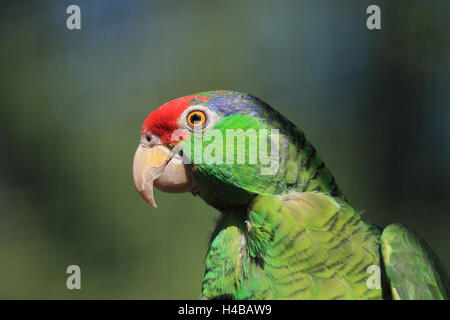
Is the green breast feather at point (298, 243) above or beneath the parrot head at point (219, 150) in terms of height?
beneath

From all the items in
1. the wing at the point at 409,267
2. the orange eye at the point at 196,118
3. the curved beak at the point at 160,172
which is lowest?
the wing at the point at 409,267

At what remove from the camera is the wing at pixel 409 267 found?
1.27 metres

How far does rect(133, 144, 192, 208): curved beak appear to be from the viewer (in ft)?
5.19

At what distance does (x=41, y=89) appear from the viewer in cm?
420

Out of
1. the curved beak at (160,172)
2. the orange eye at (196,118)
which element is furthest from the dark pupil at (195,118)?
the curved beak at (160,172)

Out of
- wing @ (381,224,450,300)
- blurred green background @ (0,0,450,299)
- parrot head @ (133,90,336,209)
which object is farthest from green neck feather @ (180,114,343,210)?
blurred green background @ (0,0,450,299)

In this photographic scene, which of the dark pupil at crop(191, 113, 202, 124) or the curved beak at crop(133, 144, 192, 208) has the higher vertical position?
the dark pupil at crop(191, 113, 202, 124)

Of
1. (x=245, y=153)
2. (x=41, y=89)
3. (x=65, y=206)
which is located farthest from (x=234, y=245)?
(x=41, y=89)

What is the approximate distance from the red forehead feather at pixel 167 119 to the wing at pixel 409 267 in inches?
34.1

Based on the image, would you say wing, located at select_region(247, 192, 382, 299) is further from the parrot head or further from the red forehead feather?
the red forehead feather

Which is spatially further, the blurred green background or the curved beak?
the blurred green background

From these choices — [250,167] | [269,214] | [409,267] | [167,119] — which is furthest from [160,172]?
[409,267]

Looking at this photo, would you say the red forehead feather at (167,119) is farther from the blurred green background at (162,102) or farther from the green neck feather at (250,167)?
the blurred green background at (162,102)
